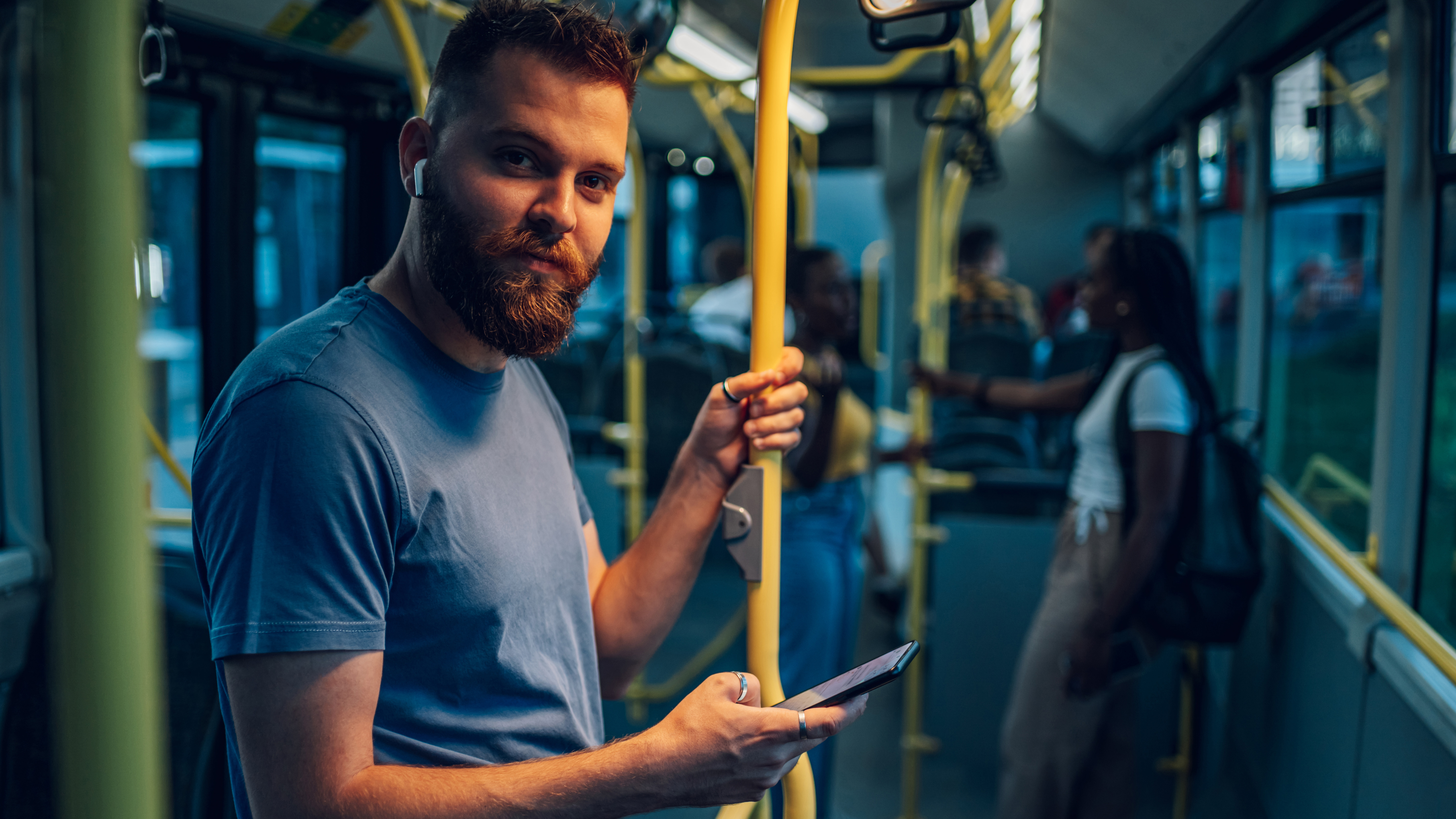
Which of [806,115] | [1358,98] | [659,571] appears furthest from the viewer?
[806,115]

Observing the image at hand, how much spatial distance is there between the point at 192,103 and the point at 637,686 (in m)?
2.74

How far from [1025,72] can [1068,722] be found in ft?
10.1

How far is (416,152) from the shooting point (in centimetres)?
102

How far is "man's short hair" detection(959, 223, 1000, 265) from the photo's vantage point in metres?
6.16

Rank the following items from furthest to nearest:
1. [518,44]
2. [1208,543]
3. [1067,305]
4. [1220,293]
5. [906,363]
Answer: [1067,305], [1220,293], [906,363], [1208,543], [518,44]

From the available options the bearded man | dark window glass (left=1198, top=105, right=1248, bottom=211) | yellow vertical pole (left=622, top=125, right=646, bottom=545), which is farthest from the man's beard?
dark window glass (left=1198, top=105, right=1248, bottom=211)

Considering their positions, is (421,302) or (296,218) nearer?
(421,302)

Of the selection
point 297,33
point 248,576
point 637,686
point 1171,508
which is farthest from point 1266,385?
point 248,576

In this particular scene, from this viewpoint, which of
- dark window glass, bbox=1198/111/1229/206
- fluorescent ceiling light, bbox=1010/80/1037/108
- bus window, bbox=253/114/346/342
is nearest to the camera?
bus window, bbox=253/114/346/342

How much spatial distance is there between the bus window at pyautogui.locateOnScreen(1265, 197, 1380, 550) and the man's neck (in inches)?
92.9

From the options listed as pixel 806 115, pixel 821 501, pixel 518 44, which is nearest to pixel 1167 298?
pixel 821 501

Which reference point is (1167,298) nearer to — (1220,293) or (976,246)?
(1220,293)

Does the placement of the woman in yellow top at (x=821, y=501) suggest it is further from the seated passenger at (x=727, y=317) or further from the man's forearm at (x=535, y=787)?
the man's forearm at (x=535, y=787)

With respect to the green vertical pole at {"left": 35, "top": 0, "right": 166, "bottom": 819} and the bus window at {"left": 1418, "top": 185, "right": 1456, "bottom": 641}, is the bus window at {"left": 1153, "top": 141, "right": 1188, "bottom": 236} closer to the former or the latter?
the bus window at {"left": 1418, "top": 185, "right": 1456, "bottom": 641}
